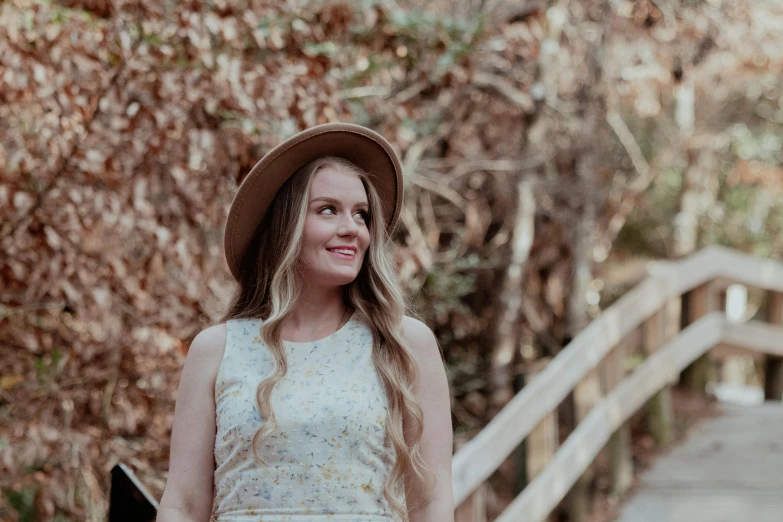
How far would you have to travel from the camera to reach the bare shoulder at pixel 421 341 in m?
2.39

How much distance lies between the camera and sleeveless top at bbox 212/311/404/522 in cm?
224

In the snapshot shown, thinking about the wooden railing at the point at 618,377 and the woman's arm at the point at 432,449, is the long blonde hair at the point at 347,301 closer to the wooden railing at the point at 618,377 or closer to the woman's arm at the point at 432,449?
the woman's arm at the point at 432,449

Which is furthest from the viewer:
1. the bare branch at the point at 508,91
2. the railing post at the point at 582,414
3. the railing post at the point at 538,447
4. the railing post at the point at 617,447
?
the bare branch at the point at 508,91

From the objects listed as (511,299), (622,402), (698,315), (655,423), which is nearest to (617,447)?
(622,402)

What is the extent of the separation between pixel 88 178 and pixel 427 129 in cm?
277

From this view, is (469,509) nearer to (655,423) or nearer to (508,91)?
(655,423)

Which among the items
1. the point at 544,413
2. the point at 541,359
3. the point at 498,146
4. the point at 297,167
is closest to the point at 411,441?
the point at 297,167

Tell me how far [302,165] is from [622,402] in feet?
14.2

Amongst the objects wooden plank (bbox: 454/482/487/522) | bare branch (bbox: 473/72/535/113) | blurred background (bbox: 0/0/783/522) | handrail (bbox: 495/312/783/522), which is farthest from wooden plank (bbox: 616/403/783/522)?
bare branch (bbox: 473/72/535/113)

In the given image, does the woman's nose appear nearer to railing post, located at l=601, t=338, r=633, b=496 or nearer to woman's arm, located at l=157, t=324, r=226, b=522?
woman's arm, located at l=157, t=324, r=226, b=522

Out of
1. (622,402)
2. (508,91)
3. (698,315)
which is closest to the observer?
(622,402)

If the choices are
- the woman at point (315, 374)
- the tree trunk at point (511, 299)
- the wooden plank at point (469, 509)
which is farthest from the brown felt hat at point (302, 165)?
the tree trunk at point (511, 299)

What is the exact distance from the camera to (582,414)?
6.08 meters

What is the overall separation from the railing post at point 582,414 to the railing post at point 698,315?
1843 millimetres
